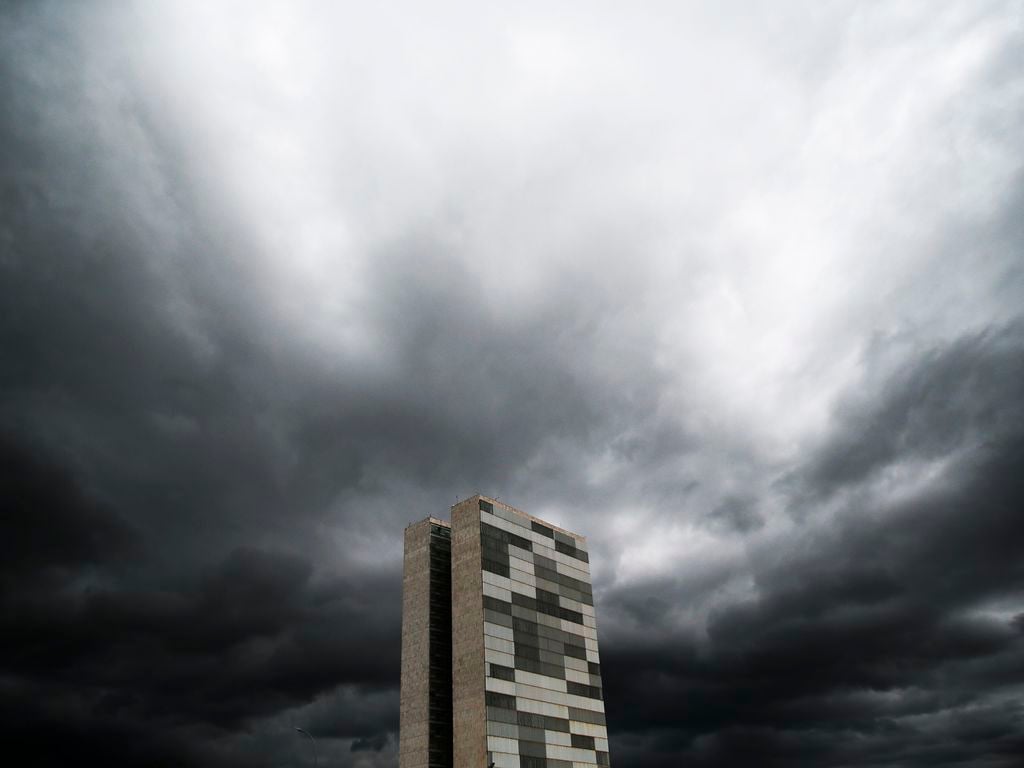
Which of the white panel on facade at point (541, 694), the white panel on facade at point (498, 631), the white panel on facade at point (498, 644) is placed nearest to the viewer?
the white panel on facade at point (498, 644)

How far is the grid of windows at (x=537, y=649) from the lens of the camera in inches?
4072

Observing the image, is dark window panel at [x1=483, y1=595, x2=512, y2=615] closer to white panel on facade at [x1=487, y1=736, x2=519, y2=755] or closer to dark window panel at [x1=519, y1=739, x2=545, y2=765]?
white panel on facade at [x1=487, y1=736, x2=519, y2=755]

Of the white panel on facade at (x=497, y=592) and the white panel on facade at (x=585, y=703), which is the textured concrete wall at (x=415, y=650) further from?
the white panel on facade at (x=585, y=703)

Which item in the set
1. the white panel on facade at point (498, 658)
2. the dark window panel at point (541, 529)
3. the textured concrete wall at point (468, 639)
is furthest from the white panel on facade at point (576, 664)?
the dark window panel at point (541, 529)

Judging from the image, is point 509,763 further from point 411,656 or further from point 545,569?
point 545,569

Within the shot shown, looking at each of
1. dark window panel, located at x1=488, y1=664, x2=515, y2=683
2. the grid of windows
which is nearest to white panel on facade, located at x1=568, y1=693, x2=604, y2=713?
the grid of windows

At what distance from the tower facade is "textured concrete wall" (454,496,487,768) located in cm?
15

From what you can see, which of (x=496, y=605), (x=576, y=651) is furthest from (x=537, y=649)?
(x=576, y=651)

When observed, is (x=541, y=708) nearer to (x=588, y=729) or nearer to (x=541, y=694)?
(x=541, y=694)

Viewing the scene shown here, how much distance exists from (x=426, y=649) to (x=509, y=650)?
47.4 feet

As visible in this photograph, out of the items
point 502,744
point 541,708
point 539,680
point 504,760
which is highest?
point 539,680

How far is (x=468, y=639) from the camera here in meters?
106

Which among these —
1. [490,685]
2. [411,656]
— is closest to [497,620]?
[490,685]

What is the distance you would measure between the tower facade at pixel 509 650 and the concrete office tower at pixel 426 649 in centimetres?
28
